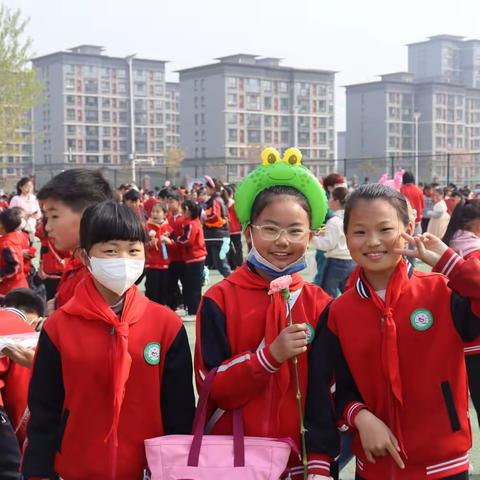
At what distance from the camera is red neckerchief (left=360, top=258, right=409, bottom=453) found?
233 centimetres

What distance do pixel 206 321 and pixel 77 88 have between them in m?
92.2

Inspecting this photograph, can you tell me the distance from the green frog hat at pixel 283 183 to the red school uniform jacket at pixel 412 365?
1.14 ft

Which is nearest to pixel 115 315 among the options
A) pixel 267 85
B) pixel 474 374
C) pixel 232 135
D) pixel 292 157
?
pixel 292 157

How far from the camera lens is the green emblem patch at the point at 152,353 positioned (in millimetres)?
2413

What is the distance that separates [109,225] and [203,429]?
0.74 meters

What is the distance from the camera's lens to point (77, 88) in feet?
297

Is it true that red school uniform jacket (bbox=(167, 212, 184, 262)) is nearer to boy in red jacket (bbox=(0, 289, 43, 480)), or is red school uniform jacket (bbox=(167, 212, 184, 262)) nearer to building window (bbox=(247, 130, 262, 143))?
boy in red jacket (bbox=(0, 289, 43, 480))

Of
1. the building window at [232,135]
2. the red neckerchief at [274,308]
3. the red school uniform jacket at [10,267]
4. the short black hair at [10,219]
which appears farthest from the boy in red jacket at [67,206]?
the building window at [232,135]

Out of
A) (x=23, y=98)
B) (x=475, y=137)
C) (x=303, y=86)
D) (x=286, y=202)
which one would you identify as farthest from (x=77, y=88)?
(x=286, y=202)

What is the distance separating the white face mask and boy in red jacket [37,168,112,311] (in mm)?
545

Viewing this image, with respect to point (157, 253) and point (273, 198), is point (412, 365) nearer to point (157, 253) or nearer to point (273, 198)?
point (273, 198)

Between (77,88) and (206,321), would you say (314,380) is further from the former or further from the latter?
(77,88)

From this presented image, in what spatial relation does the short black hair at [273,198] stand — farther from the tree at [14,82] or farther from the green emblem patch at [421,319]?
the tree at [14,82]

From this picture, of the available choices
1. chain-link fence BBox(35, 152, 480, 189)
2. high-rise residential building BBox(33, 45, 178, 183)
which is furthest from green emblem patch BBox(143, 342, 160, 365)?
high-rise residential building BBox(33, 45, 178, 183)
